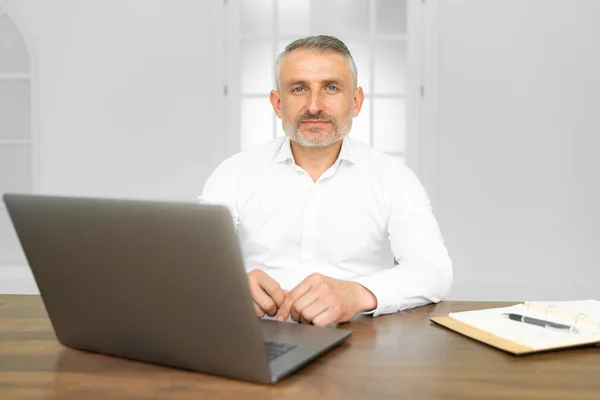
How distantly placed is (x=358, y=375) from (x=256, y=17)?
3.90 meters

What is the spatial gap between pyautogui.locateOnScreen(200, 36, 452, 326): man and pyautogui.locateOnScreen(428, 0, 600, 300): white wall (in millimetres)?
2400

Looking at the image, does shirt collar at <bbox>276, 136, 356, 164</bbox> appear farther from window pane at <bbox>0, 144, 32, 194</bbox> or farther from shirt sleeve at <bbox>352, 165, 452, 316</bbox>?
window pane at <bbox>0, 144, 32, 194</bbox>

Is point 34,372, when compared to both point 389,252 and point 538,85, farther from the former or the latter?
point 538,85

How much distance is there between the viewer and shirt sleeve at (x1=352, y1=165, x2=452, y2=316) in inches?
58.9

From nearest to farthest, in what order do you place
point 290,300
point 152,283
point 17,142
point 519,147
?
point 152,283 → point 290,300 → point 519,147 → point 17,142

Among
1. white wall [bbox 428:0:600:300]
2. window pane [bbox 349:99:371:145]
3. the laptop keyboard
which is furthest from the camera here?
window pane [bbox 349:99:371:145]

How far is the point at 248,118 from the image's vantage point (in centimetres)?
460

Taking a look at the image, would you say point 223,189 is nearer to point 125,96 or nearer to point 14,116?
point 125,96

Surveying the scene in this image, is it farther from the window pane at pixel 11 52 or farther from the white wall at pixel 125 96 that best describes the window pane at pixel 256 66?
the window pane at pixel 11 52

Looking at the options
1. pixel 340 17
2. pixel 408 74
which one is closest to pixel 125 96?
pixel 340 17

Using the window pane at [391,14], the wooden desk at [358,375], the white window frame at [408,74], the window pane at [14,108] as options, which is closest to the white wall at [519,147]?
the white window frame at [408,74]

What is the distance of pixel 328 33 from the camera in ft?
14.8

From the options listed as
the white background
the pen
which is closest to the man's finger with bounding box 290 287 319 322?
the pen

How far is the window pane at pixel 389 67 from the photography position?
4.53 meters
